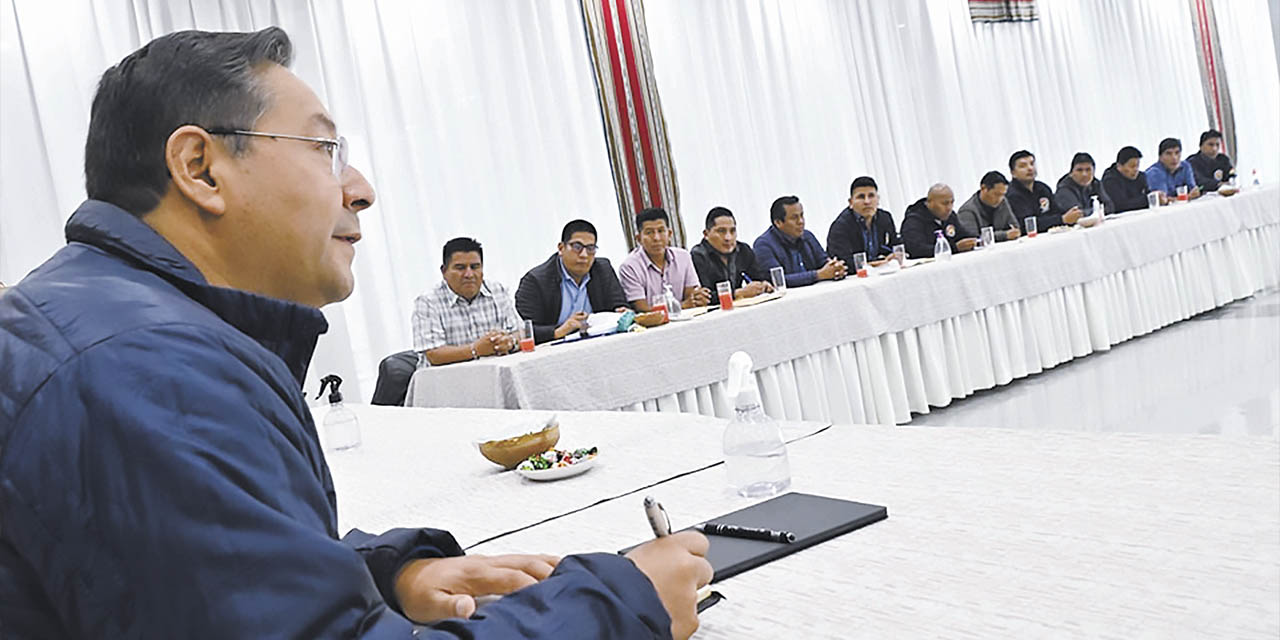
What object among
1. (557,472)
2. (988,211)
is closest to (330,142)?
(557,472)

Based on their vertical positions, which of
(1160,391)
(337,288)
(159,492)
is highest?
(337,288)

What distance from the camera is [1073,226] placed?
6.16 m

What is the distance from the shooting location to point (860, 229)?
20.5ft

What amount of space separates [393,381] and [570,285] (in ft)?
3.28

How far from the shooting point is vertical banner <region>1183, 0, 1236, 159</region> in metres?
10.8

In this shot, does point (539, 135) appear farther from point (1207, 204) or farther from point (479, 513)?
point (479, 513)

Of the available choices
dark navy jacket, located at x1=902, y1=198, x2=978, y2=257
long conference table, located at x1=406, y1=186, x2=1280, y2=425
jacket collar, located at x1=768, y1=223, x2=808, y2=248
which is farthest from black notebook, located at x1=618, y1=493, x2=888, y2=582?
dark navy jacket, located at x1=902, y1=198, x2=978, y2=257

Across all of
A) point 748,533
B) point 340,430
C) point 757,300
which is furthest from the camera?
point 757,300

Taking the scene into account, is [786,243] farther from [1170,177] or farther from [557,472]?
[557,472]

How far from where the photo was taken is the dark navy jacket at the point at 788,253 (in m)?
5.95

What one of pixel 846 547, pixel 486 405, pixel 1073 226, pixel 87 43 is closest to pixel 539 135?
pixel 87 43

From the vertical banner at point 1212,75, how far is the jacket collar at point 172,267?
11.7 m

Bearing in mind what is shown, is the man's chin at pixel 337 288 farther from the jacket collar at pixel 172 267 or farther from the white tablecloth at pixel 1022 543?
the white tablecloth at pixel 1022 543

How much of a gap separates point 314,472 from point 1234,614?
68 cm
